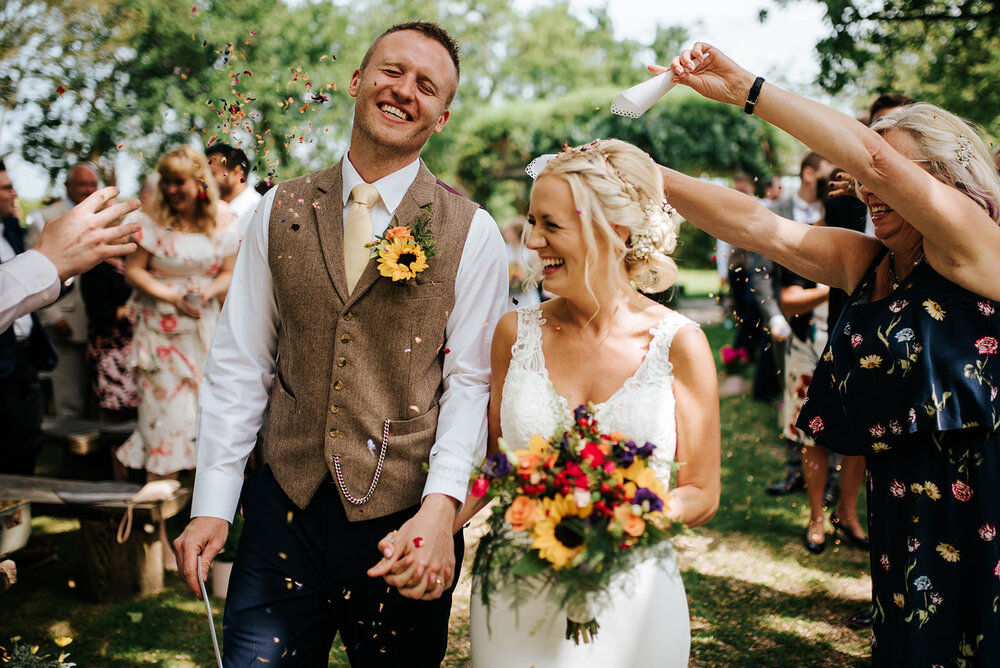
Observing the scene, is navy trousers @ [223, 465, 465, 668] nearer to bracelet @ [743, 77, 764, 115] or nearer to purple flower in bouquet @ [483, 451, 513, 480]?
purple flower in bouquet @ [483, 451, 513, 480]

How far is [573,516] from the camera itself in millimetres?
1739

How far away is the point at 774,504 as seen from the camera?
5922 mm

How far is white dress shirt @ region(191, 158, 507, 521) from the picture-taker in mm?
2266

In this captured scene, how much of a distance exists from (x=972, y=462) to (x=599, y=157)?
141 centimetres

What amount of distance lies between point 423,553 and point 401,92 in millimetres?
1317

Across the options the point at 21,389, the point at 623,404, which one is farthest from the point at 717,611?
the point at 21,389

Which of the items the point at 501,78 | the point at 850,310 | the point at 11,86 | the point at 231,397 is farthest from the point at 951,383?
the point at 501,78

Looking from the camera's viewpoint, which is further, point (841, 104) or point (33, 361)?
point (841, 104)

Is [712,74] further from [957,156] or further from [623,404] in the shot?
[623,404]

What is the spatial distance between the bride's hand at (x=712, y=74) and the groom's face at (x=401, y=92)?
0.72m

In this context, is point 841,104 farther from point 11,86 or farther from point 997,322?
point 997,322

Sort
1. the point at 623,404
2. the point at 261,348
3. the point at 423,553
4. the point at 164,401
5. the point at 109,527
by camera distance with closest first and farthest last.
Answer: the point at 423,553, the point at 623,404, the point at 261,348, the point at 109,527, the point at 164,401

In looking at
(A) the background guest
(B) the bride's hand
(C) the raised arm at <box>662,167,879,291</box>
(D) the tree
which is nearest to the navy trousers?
(C) the raised arm at <box>662,167,879,291</box>

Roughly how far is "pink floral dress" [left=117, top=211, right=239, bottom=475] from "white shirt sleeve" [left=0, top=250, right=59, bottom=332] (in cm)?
274
